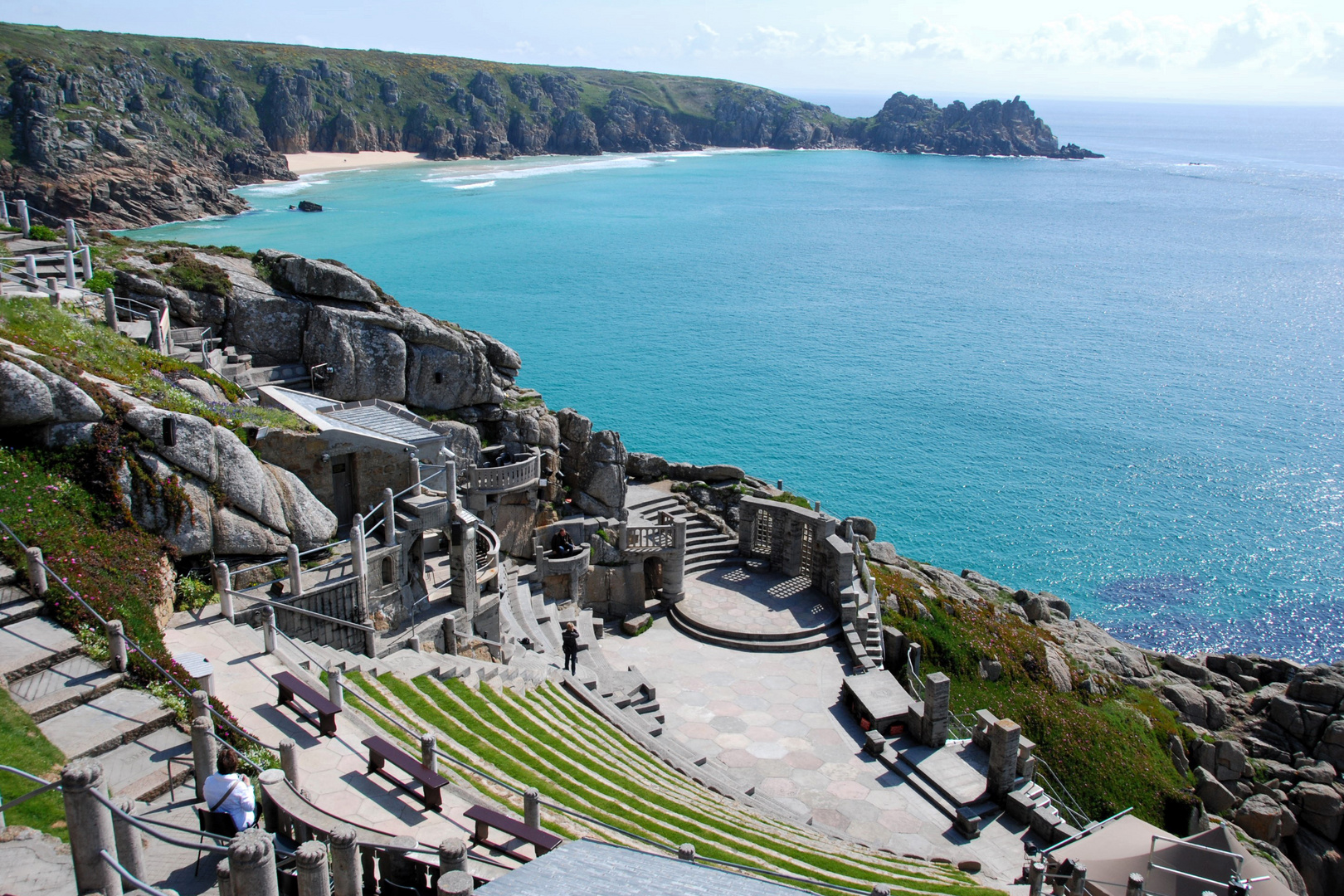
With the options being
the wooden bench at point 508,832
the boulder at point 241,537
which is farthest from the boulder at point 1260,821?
the boulder at point 241,537

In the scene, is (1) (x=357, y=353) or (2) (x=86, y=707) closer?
(2) (x=86, y=707)

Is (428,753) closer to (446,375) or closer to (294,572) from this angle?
(294,572)

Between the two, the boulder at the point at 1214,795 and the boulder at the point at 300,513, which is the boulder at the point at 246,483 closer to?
the boulder at the point at 300,513

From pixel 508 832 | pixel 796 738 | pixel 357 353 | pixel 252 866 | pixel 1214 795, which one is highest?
pixel 357 353

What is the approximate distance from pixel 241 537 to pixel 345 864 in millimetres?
13727

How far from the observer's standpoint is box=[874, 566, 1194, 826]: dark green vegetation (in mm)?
29250

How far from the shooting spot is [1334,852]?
30.4m

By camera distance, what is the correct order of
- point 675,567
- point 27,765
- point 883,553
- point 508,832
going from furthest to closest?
1. point 883,553
2. point 675,567
3. point 508,832
4. point 27,765

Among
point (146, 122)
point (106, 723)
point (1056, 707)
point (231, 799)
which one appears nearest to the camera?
point (231, 799)

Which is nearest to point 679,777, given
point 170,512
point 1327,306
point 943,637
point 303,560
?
point 303,560

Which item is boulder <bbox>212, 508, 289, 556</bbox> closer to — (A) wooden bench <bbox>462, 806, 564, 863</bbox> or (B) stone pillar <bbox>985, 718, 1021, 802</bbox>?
(A) wooden bench <bbox>462, 806, 564, 863</bbox>

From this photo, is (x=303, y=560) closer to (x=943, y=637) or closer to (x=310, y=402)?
(x=310, y=402)

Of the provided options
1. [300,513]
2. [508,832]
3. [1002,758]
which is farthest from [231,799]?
[1002,758]

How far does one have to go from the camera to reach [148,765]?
1373 centimetres
